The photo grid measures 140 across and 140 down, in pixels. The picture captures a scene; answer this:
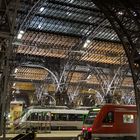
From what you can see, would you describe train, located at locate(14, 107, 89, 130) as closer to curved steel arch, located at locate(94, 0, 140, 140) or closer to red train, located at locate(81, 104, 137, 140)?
red train, located at locate(81, 104, 137, 140)

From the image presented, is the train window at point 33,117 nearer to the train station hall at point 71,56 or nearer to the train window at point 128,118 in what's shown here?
the train station hall at point 71,56

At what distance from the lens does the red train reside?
66.7ft

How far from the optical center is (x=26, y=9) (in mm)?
30906

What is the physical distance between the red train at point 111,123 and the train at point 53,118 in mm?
13251

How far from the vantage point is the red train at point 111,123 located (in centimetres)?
2033

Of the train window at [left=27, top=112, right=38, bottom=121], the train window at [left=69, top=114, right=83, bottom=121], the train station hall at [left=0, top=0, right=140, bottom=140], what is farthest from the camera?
the train window at [left=69, top=114, right=83, bottom=121]

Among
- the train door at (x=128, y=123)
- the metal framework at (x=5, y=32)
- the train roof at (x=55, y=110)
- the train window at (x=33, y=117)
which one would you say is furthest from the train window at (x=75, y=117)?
the metal framework at (x=5, y=32)

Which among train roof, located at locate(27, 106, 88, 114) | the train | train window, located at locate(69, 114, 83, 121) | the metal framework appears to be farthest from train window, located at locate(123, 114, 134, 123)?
train window, located at locate(69, 114, 83, 121)

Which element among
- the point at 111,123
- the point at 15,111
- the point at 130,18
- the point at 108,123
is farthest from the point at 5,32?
the point at 15,111

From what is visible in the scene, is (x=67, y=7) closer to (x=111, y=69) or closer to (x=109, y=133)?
(x=109, y=133)

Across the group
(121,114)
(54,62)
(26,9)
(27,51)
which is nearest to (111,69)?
(54,62)

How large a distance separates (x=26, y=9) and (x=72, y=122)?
46.2 feet

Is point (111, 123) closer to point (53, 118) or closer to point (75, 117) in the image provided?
point (53, 118)

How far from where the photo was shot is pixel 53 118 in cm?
3766
